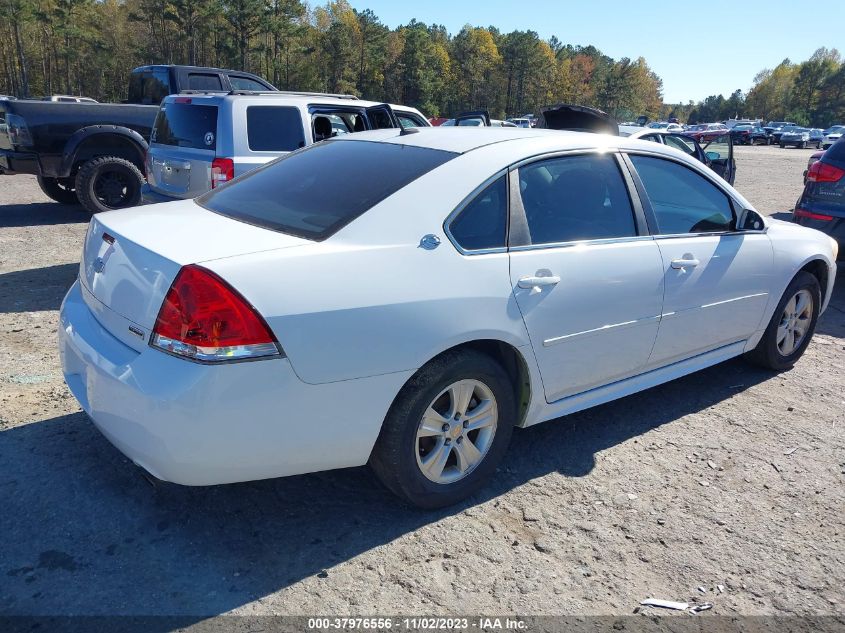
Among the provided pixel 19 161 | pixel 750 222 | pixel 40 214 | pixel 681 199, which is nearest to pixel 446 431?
pixel 681 199

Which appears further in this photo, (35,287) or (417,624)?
(35,287)

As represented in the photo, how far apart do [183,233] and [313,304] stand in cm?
72

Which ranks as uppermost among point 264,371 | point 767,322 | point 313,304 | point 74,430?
point 313,304

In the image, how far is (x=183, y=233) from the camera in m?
2.67

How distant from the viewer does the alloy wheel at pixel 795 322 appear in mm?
4633

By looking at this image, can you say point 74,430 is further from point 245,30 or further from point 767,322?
point 245,30

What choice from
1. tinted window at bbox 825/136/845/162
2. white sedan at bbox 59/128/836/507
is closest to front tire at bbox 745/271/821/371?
white sedan at bbox 59/128/836/507

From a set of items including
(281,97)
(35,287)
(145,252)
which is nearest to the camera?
(145,252)

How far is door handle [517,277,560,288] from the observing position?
292cm

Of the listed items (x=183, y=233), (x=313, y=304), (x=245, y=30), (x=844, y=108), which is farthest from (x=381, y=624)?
(x=844, y=108)

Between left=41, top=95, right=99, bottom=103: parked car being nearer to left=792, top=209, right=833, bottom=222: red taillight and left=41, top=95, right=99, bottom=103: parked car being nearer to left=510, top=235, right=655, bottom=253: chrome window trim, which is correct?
left=510, top=235, right=655, bottom=253: chrome window trim

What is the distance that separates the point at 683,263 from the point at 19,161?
8.57 meters

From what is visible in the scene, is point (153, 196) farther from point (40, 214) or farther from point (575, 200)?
point (575, 200)

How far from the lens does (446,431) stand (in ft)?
9.36
